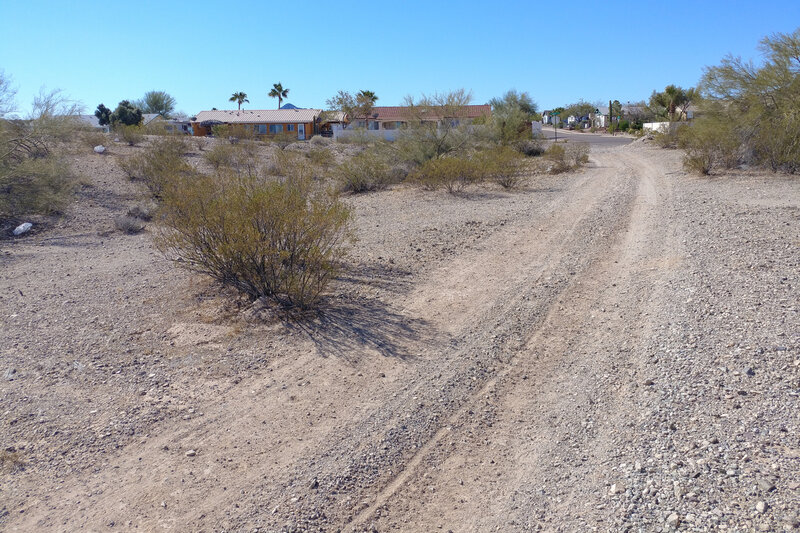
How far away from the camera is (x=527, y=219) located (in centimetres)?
1461

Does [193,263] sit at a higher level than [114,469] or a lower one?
higher

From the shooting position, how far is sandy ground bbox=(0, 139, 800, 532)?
3930mm

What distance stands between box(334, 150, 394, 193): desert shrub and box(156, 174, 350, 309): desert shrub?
14.1 metres

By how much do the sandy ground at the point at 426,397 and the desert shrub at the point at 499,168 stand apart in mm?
10930

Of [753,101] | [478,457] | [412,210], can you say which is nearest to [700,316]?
[478,457]

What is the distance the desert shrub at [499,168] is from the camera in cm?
2148

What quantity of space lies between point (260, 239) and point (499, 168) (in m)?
14.8

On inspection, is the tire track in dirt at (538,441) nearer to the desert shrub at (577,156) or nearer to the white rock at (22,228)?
the white rock at (22,228)

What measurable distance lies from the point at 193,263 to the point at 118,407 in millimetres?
3395

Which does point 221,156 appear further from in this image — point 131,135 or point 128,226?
point 128,226

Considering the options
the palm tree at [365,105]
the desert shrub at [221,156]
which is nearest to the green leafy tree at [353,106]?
the palm tree at [365,105]

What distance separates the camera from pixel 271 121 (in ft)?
212

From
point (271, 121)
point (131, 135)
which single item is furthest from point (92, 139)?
point (271, 121)

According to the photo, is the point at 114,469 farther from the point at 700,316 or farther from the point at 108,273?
the point at 108,273
